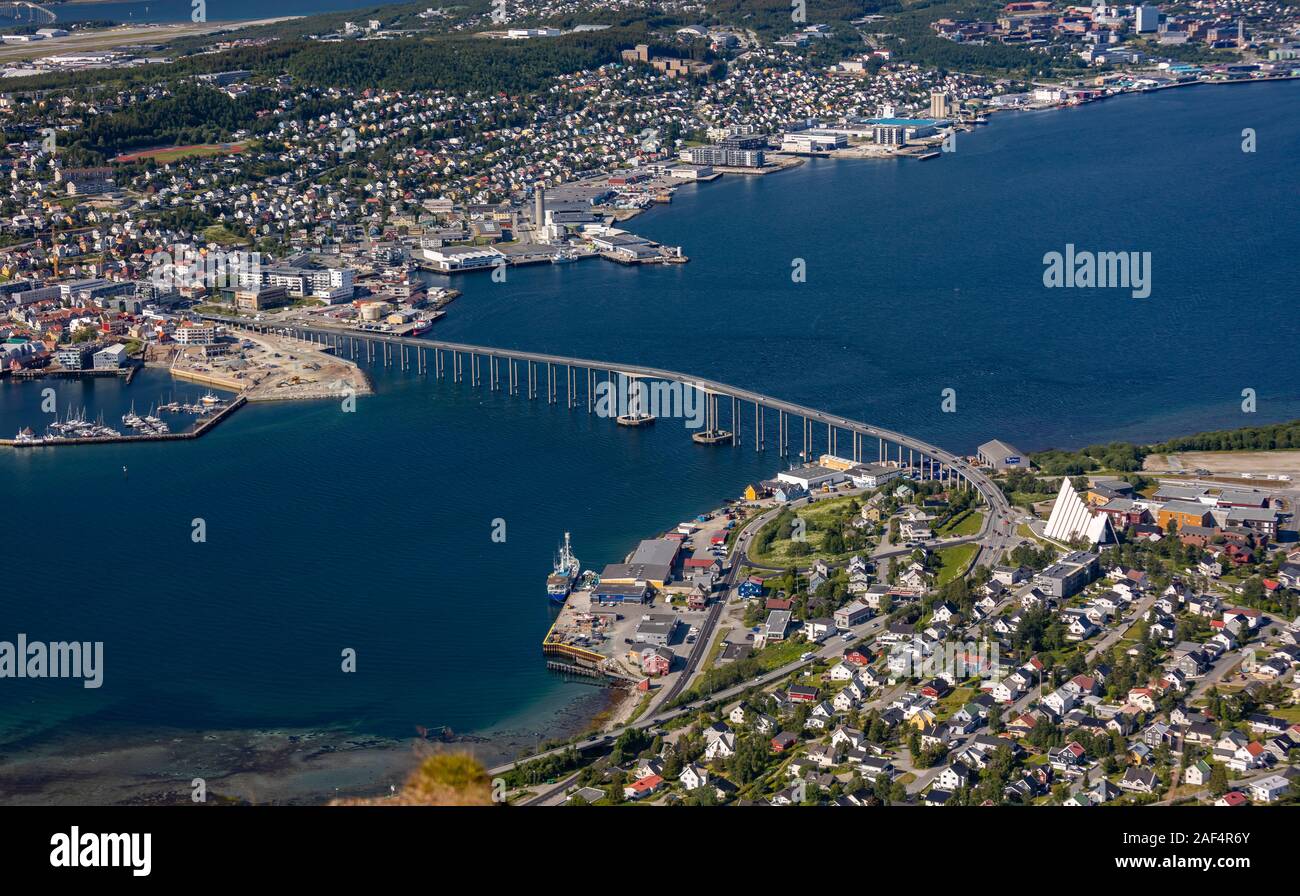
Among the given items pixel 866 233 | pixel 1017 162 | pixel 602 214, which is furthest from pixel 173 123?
pixel 1017 162

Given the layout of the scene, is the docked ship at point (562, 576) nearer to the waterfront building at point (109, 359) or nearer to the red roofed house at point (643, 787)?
the red roofed house at point (643, 787)

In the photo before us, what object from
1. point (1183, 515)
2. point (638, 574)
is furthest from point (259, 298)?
point (1183, 515)

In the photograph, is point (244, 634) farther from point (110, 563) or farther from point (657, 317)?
point (657, 317)

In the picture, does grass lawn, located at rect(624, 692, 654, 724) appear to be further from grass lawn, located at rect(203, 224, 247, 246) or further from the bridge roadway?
grass lawn, located at rect(203, 224, 247, 246)

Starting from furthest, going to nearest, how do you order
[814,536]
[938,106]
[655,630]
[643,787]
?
[938,106]
[814,536]
[655,630]
[643,787]

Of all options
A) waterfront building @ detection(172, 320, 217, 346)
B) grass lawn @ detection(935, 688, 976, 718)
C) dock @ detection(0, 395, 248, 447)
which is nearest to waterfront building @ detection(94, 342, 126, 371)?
waterfront building @ detection(172, 320, 217, 346)

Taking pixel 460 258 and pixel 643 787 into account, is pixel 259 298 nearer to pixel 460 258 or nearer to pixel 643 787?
pixel 460 258

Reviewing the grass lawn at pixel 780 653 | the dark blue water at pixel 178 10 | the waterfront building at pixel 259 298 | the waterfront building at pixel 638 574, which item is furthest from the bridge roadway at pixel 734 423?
the dark blue water at pixel 178 10

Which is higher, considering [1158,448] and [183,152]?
[183,152]
